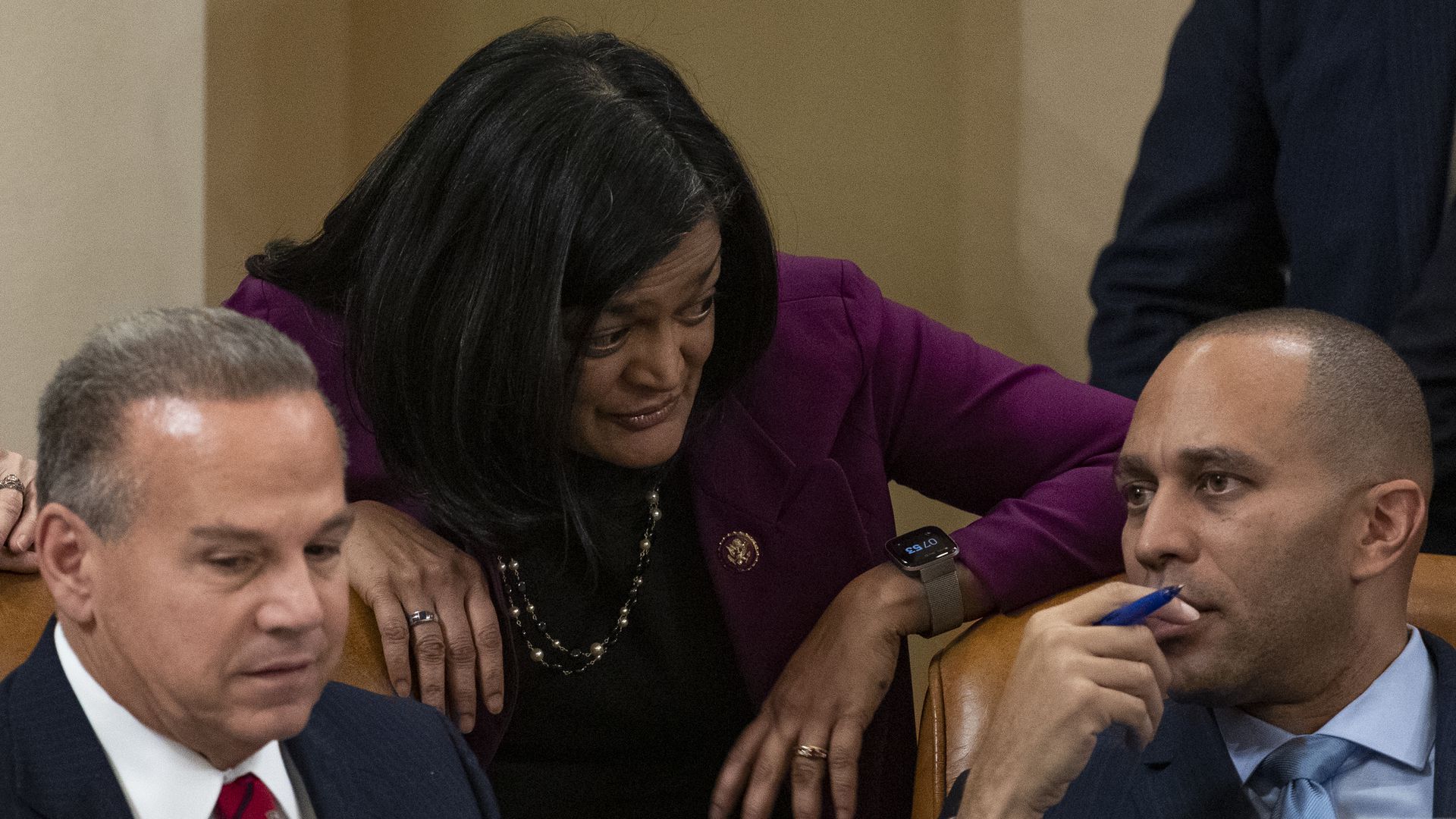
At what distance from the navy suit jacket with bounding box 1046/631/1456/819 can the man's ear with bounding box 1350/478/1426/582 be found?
16 cm

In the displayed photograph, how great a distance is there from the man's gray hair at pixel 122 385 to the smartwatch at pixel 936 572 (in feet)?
3.31

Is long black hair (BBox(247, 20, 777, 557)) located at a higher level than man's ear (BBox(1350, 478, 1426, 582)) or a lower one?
higher

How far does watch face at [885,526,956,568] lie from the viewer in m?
2.18

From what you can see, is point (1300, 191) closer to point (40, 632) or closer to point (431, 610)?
point (431, 610)

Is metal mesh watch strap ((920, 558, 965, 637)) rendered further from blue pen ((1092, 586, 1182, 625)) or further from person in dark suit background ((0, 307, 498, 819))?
person in dark suit background ((0, 307, 498, 819))

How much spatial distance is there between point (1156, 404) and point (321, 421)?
99 centimetres

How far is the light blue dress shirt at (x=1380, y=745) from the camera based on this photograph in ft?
5.98

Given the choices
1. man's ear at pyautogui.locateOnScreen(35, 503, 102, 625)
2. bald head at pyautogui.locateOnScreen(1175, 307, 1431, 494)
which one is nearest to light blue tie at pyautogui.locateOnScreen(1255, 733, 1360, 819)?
bald head at pyautogui.locateOnScreen(1175, 307, 1431, 494)

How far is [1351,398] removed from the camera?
1.88 meters

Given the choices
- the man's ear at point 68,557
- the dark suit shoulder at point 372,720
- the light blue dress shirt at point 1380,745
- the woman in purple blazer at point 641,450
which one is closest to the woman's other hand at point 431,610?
the woman in purple blazer at point 641,450

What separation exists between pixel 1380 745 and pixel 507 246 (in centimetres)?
110

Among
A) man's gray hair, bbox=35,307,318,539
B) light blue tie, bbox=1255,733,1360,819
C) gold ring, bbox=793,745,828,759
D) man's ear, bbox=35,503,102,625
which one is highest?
man's gray hair, bbox=35,307,318,539

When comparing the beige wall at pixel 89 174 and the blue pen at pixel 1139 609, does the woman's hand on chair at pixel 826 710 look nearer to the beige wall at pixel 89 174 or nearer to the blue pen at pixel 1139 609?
the blue pen at pixel 1139 609

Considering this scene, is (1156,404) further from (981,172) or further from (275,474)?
(981,172)
